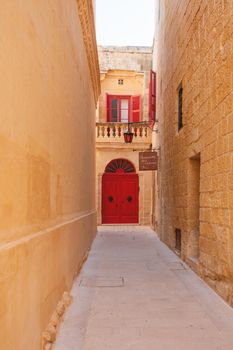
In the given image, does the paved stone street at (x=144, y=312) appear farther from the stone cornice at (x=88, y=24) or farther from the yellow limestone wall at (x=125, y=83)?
the yellow limestone wall at (x=125, y=83)

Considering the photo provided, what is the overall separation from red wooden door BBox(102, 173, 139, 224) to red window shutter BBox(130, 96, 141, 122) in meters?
2.83

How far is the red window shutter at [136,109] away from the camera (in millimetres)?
16008

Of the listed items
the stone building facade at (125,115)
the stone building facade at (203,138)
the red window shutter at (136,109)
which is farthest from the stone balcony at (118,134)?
the stone building facade at (203,138)

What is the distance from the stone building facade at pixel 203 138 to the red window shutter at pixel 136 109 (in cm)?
758

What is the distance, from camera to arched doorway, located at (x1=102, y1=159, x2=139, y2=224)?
51.6 ft

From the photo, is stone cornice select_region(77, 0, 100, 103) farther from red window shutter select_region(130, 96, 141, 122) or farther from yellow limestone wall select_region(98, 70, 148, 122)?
yellow limestone wall select_region(98, 70, 148, 122)

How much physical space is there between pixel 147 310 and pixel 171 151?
526cm

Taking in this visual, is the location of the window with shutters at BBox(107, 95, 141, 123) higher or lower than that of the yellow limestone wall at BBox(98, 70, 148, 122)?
lower

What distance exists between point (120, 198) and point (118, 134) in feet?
10.3

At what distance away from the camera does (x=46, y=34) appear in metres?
3.27

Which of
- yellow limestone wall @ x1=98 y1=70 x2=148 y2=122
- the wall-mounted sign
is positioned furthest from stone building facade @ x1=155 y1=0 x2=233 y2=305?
yellow limestone wall @ x1=98 y1=70 x2=148 y2=122

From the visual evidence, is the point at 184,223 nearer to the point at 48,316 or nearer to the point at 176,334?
the point at 176,334

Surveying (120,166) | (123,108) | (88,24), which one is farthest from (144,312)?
(123,108)

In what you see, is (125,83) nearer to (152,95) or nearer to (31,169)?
(152,95)
